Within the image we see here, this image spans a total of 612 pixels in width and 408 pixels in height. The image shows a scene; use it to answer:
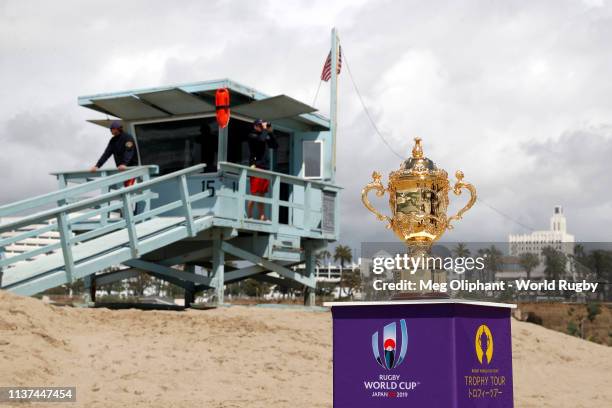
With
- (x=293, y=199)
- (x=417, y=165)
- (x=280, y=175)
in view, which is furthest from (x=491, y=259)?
(x=417, y=165)

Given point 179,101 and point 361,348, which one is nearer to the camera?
point 361,348

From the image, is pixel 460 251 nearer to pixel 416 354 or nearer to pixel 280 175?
pixel 280 175

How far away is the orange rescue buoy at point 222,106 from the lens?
15578 mm

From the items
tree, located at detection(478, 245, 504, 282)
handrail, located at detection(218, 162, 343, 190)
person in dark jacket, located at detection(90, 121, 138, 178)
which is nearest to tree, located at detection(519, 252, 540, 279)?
tree, located at detection(478, 245, 504, 282)

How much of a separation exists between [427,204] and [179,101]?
9.88 meters

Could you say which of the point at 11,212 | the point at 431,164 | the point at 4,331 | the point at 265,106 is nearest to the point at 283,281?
the point at 265,106

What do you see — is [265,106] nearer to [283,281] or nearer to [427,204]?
[283,281]

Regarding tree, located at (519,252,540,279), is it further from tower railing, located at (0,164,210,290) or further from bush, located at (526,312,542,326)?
tower railing, located at (0,164,210,290)

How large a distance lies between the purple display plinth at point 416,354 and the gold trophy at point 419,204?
1103mm

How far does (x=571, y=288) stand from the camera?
20922 mm

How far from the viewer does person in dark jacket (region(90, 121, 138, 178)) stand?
640 inches

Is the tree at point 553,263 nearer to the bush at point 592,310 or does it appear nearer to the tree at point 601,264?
the tree at point 601,264

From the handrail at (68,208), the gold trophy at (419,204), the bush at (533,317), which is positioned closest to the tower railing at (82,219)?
the handrail at (68,208)

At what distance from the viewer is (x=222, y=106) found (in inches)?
615
